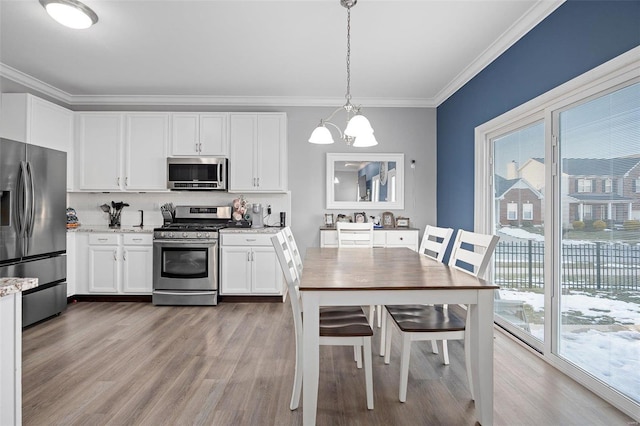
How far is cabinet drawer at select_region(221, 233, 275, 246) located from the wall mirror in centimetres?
113

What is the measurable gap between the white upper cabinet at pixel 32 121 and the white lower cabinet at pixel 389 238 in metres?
3.33

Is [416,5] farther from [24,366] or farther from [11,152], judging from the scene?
[24,366]

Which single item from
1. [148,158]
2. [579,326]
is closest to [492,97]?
[579,326]

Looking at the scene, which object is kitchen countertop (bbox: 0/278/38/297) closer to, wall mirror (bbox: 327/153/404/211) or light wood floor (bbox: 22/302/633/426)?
light wood floor (bbox: 22/302/633/426)

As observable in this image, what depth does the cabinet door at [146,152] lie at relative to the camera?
4.53m

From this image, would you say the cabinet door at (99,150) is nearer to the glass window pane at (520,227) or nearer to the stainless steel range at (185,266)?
the stainless steel range at (185,266)

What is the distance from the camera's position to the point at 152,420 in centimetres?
191

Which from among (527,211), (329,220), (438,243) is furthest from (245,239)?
(527,211)

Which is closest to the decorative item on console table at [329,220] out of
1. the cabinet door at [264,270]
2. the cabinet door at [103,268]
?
the cabinet door at [264,270]

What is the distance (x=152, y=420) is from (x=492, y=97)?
146 inches

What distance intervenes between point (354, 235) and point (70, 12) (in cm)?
294

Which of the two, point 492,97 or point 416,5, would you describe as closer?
point 416,5

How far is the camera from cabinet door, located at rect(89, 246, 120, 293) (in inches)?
169

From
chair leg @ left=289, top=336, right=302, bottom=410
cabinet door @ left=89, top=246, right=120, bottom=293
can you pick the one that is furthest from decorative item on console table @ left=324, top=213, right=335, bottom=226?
chair leg @ left=289, top=336, right=302, bottom=410
